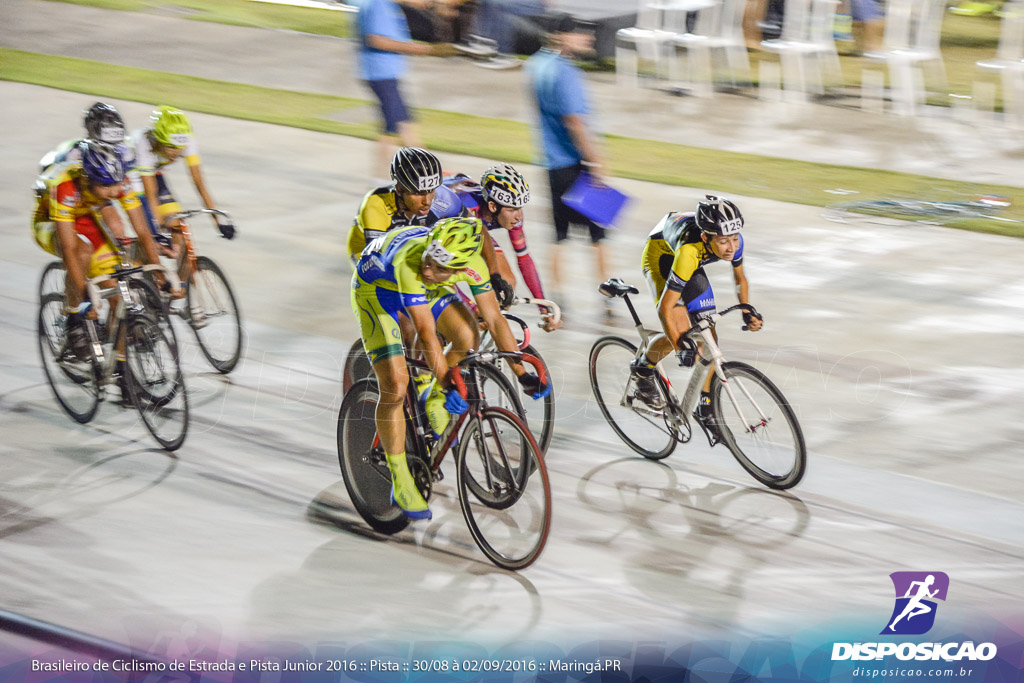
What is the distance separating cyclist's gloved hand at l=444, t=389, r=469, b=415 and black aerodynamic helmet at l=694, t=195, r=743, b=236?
1411 millimetres

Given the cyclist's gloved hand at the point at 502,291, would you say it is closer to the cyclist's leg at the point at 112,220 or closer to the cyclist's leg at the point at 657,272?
the cyclist's leg at the point at 657,272

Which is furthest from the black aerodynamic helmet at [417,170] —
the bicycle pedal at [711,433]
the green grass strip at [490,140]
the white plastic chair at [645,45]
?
the white plastic chair at [645,45]

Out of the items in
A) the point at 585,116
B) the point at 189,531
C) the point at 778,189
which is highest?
the point at 585,116

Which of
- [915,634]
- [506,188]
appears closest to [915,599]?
[915,634]

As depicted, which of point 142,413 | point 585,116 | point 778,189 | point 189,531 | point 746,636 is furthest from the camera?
point 778,189

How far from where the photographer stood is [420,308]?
14.5 feet

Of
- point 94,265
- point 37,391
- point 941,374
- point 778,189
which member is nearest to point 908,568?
point 941,374

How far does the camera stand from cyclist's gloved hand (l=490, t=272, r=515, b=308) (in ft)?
17.2

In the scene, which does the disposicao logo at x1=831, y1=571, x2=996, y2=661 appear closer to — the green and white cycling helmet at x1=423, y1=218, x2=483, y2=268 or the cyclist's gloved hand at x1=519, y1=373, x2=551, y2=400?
the cyclist's gloved hand at x1=519, y1=373, x2=551, y2=400

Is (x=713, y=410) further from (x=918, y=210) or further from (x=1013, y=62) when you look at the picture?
(x=1013, y=62)

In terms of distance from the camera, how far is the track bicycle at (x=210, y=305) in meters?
6.62

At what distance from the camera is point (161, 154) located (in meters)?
6.73

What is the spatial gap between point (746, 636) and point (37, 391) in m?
4.40

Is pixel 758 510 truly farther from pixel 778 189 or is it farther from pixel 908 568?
pixel 778 189
